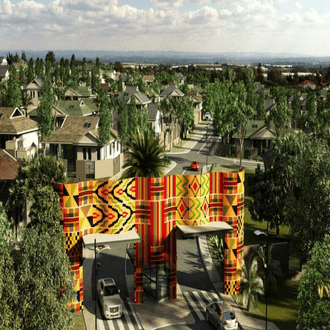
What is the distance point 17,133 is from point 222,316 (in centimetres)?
5348

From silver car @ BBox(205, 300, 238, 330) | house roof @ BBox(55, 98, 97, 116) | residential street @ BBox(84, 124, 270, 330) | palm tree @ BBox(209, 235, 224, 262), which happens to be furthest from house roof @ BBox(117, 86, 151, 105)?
silver car @ BBox(205, 300, 238, 330)

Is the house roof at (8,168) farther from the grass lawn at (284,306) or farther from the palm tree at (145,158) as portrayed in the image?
the grass lawn at (284,306)

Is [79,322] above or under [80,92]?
under

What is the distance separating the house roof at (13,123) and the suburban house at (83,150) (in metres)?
4.84

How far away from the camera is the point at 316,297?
24578 millimetres

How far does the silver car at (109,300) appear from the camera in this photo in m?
32.8

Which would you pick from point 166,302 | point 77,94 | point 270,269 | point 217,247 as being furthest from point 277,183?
point 77,94

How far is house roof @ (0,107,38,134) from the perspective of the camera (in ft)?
245

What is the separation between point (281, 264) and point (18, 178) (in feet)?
75.5

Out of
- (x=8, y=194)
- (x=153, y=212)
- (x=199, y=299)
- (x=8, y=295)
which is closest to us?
(x=8, y=295)

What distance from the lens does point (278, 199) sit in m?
46.5

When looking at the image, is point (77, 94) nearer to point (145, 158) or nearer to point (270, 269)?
point (145, 158)

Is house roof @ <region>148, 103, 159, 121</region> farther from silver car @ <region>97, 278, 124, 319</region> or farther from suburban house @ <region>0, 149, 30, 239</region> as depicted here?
silver car @ <region>97, 278, 124, 319</region>

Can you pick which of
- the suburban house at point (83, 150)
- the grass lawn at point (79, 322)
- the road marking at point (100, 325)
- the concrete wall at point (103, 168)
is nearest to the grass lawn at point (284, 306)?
the road marking at point (100, 325)
